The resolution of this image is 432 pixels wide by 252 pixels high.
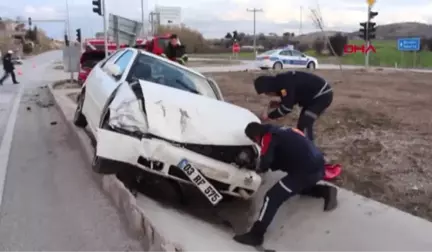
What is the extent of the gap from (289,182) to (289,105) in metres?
1.30

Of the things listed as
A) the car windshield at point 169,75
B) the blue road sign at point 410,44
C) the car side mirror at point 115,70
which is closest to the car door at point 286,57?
the blue road sign at point 410,44

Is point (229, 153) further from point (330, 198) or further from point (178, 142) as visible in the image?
point (330, 198)

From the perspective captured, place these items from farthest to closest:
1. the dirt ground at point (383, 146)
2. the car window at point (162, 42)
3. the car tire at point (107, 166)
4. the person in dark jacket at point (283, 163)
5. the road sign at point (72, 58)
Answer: the road sign at point (72, 58) → the car window at point (162, 42) → the dirt ground at point (383, 146) → the car tire at point (107, 166) → the person in dark jacket at point (283, 163)

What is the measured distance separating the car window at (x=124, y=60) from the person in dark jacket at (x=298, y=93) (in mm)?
2109

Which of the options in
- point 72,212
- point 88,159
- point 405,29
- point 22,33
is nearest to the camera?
point 72,212

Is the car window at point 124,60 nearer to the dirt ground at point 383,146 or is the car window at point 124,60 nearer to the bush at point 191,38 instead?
the dirt ground at point 383,146

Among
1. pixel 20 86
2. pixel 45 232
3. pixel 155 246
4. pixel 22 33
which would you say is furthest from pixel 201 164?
pixel 22 33

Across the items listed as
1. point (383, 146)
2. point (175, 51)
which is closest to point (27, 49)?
point (175, 51)

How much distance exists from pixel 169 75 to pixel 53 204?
8.04 ft

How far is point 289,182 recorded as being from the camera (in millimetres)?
5574

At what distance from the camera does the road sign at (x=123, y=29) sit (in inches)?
727

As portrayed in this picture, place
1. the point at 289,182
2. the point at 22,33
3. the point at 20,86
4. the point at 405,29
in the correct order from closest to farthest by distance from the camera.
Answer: the point at 289,182, the point at 20,86, the point at 405,29, the point at 22,33

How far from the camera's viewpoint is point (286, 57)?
40438 mm

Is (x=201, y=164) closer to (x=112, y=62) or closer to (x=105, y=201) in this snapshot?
(x=105, y=201)
